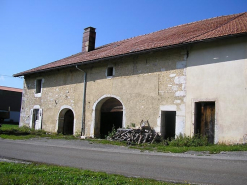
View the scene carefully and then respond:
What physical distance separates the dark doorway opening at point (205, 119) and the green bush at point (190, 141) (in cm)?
26

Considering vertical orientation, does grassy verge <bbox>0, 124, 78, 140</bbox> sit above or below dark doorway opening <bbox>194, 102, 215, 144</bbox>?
below

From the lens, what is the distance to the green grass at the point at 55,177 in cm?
452

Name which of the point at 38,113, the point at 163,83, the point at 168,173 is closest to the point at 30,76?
the point at 38,113

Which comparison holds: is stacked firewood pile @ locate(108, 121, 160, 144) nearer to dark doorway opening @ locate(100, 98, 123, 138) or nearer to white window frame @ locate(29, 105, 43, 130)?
dark doorway opening @ locate(100, 98, 123, 138)

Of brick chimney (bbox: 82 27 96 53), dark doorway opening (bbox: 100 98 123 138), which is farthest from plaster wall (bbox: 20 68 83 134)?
brick chimney (bbox: 82 27 96 53)

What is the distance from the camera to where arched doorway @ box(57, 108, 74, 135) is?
16953 millimetres

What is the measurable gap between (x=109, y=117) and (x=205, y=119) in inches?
242

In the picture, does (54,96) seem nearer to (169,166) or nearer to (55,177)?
(169,166)

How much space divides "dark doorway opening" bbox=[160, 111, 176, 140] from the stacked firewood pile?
457 millimetres

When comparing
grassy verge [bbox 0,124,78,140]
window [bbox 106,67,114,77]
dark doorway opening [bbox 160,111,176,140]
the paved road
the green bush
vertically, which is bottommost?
grassy verge [bbox 0,124,78,140]

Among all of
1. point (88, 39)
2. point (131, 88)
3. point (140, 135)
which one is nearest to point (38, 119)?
point (88, 39)

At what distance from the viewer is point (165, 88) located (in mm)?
11875

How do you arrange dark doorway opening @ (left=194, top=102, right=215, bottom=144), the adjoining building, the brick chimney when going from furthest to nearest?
the adjoining building, the brick chimney, dark doorway opening @ (left=194, top=102, right=215, bottom=144)

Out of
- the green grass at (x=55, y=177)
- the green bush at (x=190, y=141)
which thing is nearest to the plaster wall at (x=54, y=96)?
the green bush at (x=190, y=141)
